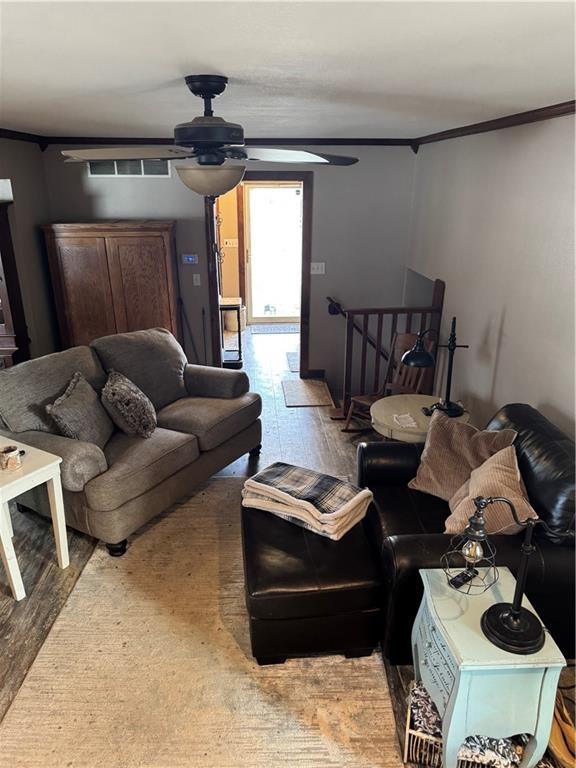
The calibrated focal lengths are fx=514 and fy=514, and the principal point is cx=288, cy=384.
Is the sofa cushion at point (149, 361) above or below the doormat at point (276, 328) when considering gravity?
above

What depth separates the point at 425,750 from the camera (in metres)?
1.82

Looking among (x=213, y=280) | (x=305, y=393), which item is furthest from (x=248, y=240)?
(x=305, y=393)

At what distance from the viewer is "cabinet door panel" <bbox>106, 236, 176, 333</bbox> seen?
4703mm

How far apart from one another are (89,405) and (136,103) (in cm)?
166

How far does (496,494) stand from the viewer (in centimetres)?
217

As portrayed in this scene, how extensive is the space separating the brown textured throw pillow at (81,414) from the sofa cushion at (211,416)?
1.42 ft

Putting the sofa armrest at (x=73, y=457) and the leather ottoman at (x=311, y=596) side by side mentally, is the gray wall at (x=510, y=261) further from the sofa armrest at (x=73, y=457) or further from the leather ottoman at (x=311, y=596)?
the sofa armrest at (x=73, y=457)

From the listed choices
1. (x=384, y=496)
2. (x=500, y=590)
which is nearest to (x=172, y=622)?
(x=384, y=496)

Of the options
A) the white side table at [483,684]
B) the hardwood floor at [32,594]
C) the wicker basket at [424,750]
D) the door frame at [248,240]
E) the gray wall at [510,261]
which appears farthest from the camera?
the door frame at [248,240]

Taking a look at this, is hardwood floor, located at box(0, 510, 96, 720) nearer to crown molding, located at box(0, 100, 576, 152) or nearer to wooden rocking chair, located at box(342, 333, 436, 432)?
wooden rocking chair, located at box(342, 333, 436, 432)

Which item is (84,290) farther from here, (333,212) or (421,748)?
(421,748)

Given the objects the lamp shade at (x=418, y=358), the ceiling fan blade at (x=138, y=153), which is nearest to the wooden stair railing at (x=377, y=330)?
the lamp shade at (x=418, y=358)

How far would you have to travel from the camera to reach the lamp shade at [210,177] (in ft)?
6.64

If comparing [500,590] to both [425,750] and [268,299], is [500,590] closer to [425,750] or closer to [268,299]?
[425,750]
